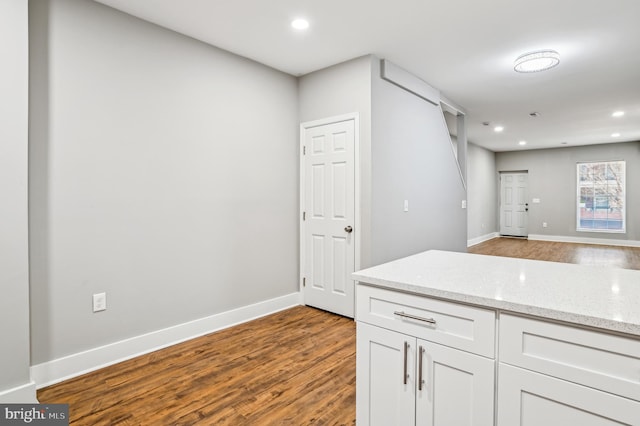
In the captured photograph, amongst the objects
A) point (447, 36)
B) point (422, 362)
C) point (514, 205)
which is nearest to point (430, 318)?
point (422, 362)

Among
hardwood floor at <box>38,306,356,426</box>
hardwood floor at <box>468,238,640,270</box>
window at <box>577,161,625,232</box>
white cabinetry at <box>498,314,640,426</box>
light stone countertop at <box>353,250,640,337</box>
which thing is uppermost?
window at <box>577,161,625,232</box>

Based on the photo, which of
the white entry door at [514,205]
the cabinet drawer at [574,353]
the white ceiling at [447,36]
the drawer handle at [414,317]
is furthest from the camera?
the white entry door at [514,205]

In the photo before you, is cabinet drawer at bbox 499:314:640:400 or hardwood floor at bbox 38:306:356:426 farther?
hardwood floor at bbox 38:306:356:426

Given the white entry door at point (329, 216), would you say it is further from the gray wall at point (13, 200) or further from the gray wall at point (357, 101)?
the gray wall at point (13, 200)

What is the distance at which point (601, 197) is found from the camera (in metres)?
8.92

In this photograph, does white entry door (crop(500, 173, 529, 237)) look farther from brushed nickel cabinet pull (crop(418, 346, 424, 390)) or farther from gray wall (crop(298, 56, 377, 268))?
brushed nickel cabinet pull (crop(418, 346, 424, 390))

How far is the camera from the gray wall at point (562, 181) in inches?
336

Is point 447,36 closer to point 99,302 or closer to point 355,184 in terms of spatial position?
point 355,184

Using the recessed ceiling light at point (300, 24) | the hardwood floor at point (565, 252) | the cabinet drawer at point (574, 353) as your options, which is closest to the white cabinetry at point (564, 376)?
the cabinet drawer at point (574, 353)

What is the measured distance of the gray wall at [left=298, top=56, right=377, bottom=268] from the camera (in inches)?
135

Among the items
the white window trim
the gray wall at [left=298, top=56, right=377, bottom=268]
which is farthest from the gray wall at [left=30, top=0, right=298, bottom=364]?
the white window trim

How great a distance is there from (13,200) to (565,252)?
918 cm

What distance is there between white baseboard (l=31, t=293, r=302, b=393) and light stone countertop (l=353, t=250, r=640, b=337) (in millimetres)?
2032

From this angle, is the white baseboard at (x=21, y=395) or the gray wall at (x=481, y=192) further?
the gray wall at (x=481, y=192)
